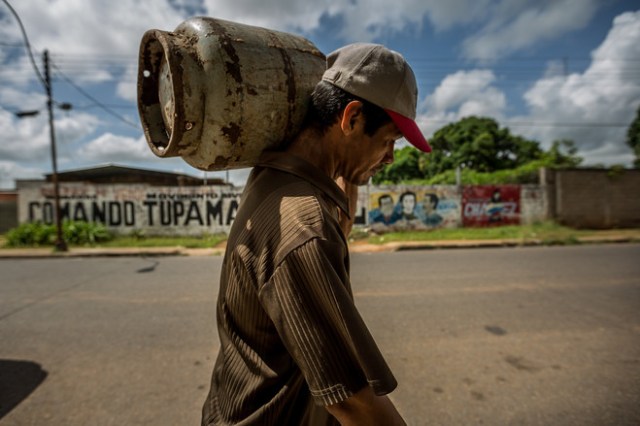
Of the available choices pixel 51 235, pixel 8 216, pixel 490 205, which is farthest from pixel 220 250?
pixel 8 216

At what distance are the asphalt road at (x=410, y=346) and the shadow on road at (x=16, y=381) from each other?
0.5 inches

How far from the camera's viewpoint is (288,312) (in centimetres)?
68

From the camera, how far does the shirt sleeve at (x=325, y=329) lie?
0.67m

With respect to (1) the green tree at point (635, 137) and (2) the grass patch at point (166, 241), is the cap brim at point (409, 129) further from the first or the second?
(1) the green tree at point (635, 137)

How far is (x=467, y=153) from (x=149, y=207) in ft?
71.5

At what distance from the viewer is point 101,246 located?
11984 millimetres

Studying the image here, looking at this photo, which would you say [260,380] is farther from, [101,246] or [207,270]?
[101,246]

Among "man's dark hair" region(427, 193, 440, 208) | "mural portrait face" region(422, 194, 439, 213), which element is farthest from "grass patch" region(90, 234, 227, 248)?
"man's dark hair" region(427, 193, 440, 208)

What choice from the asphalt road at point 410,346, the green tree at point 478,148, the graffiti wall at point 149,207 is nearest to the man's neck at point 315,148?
the asphalt road at point 410,346

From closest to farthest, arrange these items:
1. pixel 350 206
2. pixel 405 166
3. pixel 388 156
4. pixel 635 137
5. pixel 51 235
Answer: pixel 388 156, pixel 350 206, pixel 51 235, pixel 635 137, pixel 405 166

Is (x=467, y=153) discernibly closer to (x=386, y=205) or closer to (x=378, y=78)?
(x=386, y=205)

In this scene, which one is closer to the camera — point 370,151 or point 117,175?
point 370,151

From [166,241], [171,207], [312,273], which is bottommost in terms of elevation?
[166,241]

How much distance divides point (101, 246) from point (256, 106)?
13.1 meters
